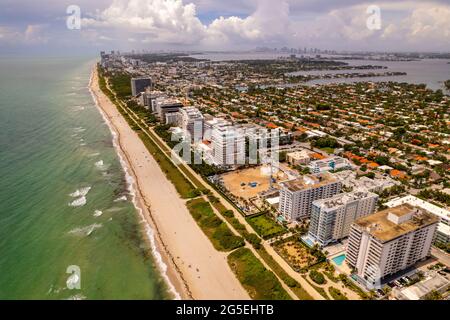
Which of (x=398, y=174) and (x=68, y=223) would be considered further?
(x=398, y=174)

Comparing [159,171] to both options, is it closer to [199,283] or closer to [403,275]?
[199,283]

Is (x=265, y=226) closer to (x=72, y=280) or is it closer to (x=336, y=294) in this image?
(x=336, y=294)

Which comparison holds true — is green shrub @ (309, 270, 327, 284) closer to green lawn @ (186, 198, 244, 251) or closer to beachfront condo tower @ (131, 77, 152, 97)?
green lawn @ (186, 198, 244, 251)

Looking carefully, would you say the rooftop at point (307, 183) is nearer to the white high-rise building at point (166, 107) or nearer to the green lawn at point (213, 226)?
the green lawn at point (213, 226)

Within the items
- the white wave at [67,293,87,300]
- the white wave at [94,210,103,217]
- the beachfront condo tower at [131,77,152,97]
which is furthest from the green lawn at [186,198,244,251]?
the beachfront condo tower at [131,77,152,97]

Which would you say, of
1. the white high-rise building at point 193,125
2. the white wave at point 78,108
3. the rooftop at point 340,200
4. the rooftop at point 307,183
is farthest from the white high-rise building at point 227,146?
the white wave at point 78,108

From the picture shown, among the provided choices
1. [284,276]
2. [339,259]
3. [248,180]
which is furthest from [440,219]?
[248,180]
